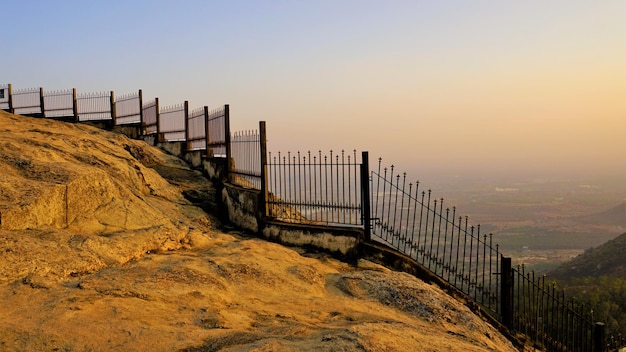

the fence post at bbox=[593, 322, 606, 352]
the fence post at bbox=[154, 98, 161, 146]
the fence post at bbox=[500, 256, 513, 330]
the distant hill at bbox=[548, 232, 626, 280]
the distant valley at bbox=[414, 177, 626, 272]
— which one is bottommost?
the distant valley at bbox=[414, 177, 626, 272]

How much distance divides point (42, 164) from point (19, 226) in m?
2.17

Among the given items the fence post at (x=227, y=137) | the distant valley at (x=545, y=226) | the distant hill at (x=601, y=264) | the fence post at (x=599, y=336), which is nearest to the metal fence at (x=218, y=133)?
the fence post at (x=227, y=137)

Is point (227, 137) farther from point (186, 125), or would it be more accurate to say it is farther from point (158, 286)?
point (158, 286)

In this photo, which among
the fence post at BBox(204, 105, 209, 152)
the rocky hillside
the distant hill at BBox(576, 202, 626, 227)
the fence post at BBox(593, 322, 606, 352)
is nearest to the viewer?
the rocky hillside

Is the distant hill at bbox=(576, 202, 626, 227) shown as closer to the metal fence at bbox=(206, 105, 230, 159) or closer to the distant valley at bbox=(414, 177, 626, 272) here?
the distant valley at bbox=(414, 177, 626, 272)

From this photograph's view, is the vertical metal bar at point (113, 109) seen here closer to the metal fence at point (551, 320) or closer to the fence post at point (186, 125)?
the fence post at point (186, 125)

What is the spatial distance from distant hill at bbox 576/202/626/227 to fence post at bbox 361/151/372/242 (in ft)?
585

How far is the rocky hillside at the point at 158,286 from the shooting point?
14.0ft

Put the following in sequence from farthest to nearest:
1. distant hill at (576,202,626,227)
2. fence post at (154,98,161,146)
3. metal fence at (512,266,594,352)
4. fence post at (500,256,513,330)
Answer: distant hill at (576,202,626,227), fence post at (154,98,161,146), fence post at (500,256,513,330), metal fence at (512,266,594,352)

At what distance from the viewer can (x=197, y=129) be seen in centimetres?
1583

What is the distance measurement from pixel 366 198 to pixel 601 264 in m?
64.1

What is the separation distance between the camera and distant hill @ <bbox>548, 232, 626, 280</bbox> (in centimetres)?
5579

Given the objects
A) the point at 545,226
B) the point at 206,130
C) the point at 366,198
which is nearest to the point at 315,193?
the point at 366,198

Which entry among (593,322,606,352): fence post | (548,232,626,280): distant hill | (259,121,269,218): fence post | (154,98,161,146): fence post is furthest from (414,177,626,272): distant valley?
(259,121,269,218): fence post
